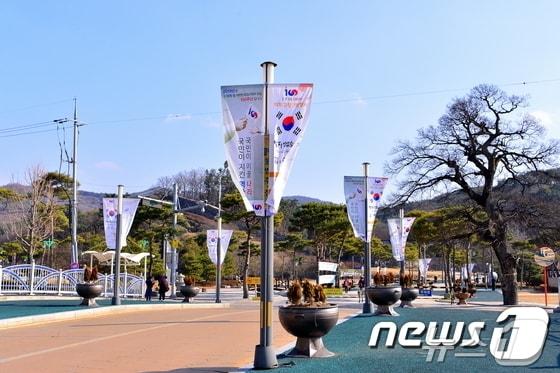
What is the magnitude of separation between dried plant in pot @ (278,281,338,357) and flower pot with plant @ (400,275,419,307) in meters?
12.5

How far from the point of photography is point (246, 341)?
1221 centimetres

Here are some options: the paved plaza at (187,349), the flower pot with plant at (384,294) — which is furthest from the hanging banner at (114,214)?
Result: the flower pot with plant at (384,294)

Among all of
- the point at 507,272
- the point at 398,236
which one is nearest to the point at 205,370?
the point at 398,236

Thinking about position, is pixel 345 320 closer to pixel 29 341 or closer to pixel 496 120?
pixel 29 341

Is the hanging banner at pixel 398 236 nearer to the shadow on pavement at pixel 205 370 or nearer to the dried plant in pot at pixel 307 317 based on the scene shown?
the dried plant in pot at pixel 307 317

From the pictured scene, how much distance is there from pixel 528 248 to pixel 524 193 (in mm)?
37325

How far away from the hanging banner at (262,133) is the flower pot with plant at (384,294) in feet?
28.5

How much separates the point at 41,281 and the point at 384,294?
54.7 feet

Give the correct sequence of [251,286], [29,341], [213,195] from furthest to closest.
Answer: [213,195]
[251,286]
[29,341]

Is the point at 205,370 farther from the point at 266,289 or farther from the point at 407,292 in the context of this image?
the point at 407,292

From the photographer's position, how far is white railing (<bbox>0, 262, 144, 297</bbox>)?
2495 centimetres

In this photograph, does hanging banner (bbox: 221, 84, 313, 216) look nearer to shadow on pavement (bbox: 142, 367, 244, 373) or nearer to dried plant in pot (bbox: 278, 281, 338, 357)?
dried plant in pot (bbox: 278, 281, 338, 357)

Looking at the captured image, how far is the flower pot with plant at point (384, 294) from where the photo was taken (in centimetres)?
1645

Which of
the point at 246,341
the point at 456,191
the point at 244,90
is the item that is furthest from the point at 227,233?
the point at 244,90
